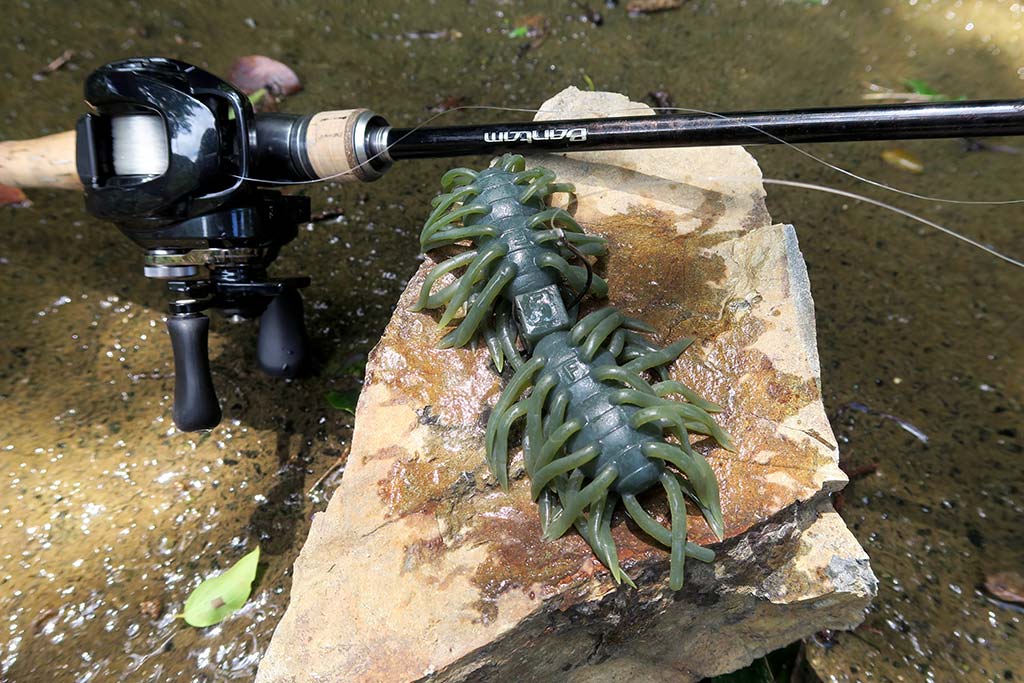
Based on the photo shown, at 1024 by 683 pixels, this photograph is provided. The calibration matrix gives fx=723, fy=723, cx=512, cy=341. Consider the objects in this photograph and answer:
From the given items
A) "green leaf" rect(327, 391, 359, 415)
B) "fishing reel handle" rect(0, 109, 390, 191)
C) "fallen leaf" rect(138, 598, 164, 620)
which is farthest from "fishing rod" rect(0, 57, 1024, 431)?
"fallen leaf" rect(138, 598, 164, 620)

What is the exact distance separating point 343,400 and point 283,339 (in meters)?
Result: 0.34

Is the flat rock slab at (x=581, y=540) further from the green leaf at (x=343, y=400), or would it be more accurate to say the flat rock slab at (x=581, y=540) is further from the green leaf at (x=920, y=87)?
the green leaf at (x=920, y=87)

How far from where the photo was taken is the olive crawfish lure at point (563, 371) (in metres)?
1.84

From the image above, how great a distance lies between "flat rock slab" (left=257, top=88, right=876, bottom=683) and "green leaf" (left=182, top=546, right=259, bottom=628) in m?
0.66

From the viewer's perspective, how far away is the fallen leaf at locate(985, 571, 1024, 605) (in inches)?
98.7

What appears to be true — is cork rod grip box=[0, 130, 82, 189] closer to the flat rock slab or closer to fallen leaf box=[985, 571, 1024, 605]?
the flat rock slab

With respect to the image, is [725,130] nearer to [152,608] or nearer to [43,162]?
[43,162]

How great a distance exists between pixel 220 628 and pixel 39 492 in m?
0.90

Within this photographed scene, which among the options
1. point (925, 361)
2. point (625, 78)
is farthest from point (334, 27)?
point (925, 361)

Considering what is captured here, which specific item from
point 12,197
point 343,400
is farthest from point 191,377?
point 12,197

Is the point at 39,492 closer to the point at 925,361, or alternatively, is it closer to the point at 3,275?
the point at 3,275

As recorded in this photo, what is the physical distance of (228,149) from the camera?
2256 millimetres

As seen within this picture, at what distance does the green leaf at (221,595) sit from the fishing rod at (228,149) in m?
0.52

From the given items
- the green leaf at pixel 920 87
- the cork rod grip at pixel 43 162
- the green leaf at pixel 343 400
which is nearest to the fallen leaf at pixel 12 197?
the cork rod grip at pixel 43 162
